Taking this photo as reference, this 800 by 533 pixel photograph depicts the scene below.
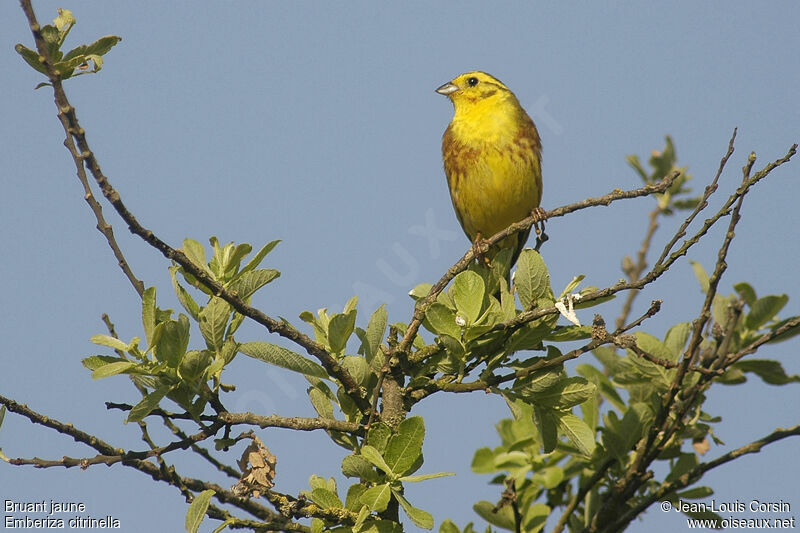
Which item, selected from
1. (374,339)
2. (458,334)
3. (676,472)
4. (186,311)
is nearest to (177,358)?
(186,311)

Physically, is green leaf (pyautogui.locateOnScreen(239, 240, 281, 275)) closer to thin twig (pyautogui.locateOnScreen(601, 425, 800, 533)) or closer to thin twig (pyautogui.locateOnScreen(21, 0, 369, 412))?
thin twig (pyautogui.locateOnScreen(21, 0, 369, 412))

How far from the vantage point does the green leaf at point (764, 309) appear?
10.3 feet

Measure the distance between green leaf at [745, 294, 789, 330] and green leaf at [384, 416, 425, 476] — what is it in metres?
1.43

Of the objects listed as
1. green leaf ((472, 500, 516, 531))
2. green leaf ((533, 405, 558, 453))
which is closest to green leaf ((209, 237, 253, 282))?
green leaf ((533, 405, 558, 453))

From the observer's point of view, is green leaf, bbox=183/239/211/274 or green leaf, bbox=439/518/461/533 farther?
green leaf, bbox=439/518/461/533

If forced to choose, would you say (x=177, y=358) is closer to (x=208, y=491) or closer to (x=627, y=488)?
(x=208, y=491)

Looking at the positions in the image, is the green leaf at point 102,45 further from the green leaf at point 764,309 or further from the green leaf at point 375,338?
the green leaf at point 764,309

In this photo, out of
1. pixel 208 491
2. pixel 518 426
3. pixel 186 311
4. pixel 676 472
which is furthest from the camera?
pixel 518 426

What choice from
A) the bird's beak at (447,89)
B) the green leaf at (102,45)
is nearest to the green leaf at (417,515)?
the green leaf at (102,45)

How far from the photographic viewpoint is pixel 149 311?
247 centimetres

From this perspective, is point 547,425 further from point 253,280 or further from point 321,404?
point 253,280

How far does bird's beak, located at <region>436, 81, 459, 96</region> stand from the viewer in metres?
5.88

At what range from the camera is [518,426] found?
355 centimetres

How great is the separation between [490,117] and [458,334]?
9.84ft
